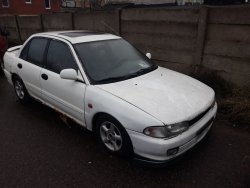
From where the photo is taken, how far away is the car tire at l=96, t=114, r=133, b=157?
2.60m

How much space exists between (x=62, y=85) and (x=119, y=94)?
1055 mm

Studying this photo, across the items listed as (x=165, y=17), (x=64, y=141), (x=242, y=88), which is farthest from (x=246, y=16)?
(x=64, y=141)

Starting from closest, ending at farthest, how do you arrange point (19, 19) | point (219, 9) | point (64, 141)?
point (64, 141)
point (219, 9)
point (19, 19)

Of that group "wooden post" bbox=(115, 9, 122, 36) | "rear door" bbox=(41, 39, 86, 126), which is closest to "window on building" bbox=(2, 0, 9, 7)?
"wooden post" bbox=(115, 9, 122, 36)

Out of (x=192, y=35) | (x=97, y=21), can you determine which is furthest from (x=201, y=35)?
(x=97, y=21)

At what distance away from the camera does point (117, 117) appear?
8.35 ft

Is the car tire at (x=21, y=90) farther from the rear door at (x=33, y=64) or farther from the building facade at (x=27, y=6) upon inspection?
the building facade at (x=27, y=6)

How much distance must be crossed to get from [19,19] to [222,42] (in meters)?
9.25

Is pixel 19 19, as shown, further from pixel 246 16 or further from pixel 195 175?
pixel 195 175

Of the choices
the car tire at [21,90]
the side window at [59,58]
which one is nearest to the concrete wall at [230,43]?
the side window at [59,58]

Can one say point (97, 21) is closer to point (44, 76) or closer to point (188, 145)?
point (44, 76)

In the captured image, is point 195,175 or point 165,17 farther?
point 165,17

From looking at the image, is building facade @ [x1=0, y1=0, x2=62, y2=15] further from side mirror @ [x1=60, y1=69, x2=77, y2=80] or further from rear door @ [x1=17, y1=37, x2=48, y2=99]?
side mirror @ [x1=60, y1=69, x2=77, y2=80]

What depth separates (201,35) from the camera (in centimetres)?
469
